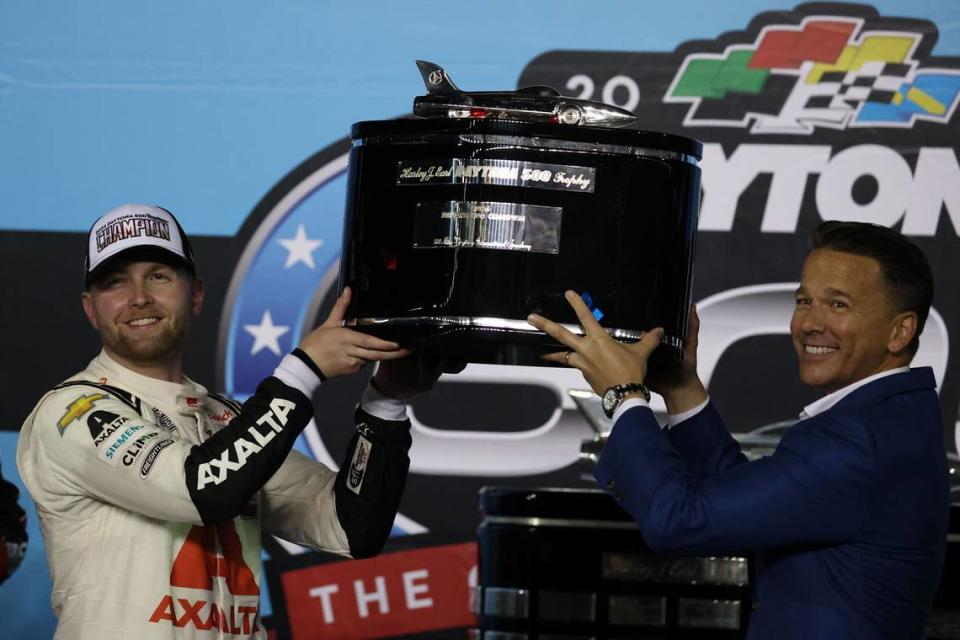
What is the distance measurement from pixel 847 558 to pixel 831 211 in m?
1.96

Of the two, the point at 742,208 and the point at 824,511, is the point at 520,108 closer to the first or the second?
the point at 824,511

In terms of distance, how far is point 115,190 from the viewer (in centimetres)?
384

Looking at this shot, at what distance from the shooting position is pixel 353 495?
2385mm

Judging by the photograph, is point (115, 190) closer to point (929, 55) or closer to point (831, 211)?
point (831, 211)

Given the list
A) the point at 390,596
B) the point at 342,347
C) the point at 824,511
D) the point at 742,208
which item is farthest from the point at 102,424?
the point at 742,208

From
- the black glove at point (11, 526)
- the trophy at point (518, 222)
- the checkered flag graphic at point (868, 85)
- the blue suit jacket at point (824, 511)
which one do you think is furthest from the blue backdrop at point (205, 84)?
the blue suit jacket at point (824, 511)

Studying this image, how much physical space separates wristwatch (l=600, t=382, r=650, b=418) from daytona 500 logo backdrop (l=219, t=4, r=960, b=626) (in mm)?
1792

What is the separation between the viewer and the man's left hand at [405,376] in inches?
89.7

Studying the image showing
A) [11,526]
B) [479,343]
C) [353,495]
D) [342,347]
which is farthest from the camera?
[11,526]

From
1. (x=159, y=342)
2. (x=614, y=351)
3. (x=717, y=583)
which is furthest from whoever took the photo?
(x=717, y=583)

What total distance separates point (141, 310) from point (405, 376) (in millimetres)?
455

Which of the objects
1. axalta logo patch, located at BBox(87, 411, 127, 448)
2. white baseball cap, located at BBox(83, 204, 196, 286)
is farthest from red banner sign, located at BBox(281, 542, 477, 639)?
axalta logo patch, located at BBox(87, 411, 127, 448)

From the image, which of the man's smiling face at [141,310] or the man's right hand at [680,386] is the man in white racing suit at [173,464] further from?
the man's right hand at [680,386]

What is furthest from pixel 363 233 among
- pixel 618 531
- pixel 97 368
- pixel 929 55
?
pixel 929 55
